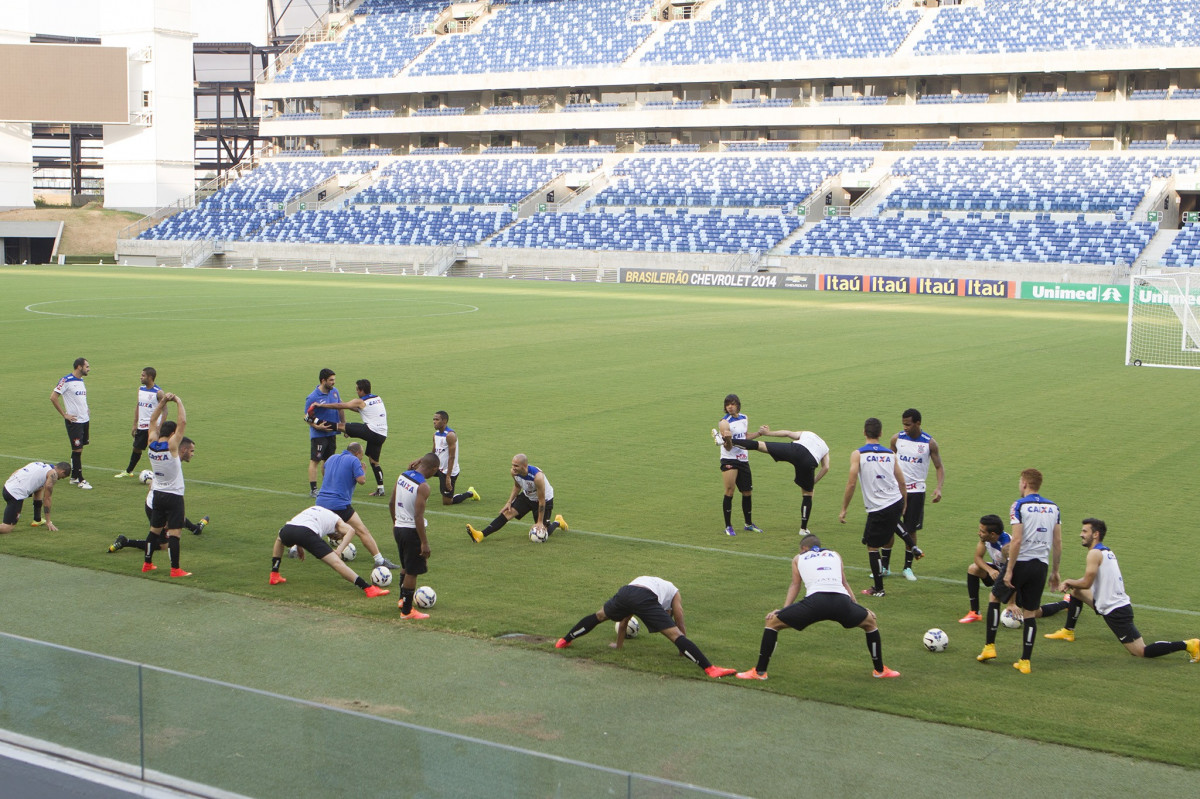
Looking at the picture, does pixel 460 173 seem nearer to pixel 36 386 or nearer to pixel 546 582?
pixel 36 386

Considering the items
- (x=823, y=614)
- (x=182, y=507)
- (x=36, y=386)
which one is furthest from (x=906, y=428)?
(x=36, y=386)

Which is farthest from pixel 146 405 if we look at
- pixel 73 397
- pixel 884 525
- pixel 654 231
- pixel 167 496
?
pixel 654 231

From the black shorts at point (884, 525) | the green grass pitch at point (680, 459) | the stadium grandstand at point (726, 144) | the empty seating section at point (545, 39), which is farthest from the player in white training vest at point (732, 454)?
the empty seating section at point (545, 39)

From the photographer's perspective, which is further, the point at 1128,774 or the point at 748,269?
the point at 748,269

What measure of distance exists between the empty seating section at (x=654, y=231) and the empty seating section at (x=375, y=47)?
2572 cm

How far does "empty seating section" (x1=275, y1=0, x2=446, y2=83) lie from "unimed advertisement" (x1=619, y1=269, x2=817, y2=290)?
36769 millimetres

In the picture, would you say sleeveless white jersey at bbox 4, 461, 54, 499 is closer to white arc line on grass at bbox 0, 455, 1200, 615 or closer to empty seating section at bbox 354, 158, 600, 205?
white arc line on grass at bbox 0, 455, 1200, 615

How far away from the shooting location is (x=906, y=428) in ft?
44.9

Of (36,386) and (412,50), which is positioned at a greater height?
(412,50)

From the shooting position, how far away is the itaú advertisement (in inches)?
2278

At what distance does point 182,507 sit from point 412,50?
3429 inches

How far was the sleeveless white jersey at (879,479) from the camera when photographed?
12477 mm

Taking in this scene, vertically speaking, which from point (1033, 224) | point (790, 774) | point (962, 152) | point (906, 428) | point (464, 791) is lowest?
point (790, 774)

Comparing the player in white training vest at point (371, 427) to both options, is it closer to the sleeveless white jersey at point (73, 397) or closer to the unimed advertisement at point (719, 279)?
the sleeveless white jersey at point (73, 397)
